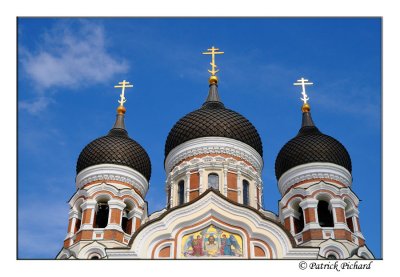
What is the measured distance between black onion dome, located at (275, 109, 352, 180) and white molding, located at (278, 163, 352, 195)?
0.14 meters

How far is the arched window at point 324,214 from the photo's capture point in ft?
62.3

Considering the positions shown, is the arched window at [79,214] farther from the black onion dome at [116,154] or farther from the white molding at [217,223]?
the white molding at [217,223]

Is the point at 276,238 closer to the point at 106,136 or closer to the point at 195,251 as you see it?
the point at 195,251

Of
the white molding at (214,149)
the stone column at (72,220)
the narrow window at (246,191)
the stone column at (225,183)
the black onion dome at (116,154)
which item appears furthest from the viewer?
the black onion dome at (116,154)

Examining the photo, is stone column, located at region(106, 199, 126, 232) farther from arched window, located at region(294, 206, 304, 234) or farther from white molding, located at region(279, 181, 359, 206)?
white molding, located at region(279, 181, 359, 206)

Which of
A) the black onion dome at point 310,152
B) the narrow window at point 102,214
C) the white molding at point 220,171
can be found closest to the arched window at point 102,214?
the narrow window at point 102,214

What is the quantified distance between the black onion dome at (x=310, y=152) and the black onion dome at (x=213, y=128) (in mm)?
944

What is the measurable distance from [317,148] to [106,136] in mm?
6914

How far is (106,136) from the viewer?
69.0 ft

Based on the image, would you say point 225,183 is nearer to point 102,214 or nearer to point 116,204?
point 116,204

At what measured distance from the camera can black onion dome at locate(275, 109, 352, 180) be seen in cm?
1962

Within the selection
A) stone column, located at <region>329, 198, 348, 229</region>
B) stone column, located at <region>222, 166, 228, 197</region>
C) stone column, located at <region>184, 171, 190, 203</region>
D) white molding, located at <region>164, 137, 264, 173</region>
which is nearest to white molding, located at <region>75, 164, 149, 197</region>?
white molding, located at <region>164, 137, 264, 173</region>

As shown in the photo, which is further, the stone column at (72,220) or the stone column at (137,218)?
the stone column at (137,218)
